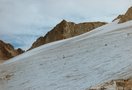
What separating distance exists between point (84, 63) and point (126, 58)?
8.27ft

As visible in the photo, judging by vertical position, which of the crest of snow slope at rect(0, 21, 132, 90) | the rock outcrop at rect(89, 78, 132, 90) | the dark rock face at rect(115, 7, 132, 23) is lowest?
the rock outcrop at rect(89, 78, 132, 90)

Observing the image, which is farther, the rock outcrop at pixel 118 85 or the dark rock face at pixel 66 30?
the dark rock face at pixel 66 30

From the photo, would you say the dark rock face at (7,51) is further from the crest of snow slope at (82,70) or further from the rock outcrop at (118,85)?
the rock outcrop at (118,85)

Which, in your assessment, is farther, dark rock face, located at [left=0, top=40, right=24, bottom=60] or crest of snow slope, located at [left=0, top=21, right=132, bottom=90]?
dark rock face, located at [left=0, top=40, right=24, bottom=60]

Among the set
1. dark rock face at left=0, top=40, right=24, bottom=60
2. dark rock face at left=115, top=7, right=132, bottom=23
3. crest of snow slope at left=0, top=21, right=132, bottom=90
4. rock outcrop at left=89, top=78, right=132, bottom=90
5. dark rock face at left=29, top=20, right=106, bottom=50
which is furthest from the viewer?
dark rock face at left=0, top=40, right=24, bottom=60

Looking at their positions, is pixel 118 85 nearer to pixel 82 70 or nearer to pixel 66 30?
pixel 82 70

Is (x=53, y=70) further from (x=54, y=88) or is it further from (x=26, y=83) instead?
(x=54, y=88)

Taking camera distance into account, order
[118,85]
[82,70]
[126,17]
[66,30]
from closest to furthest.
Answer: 1. [118,85]
2. [82,70]
3. [126,17]
4. [66,30]

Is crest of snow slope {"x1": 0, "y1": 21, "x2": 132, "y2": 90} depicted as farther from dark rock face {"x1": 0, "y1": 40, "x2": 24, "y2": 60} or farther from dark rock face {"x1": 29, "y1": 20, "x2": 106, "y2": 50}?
dark rock face {"x1": 0, "y1": 40, "x2": 24, "y2": 60}

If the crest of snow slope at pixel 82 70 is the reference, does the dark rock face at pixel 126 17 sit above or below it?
above

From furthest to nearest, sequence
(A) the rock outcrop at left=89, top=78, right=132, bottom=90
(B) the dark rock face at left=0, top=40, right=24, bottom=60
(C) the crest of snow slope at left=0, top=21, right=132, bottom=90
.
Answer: (B) the dark rock face at left=0, top=40, right=24, bottom=60 < (C) the crest of snow slope at left=0, top=21, right=132, bottom=90 < (A) the rock outcrop at left=89, top=78, right=132, bottom=90

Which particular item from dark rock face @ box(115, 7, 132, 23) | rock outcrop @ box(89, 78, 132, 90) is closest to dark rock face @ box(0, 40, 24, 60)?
dark rock face @ box(115, 7, 132, 23)

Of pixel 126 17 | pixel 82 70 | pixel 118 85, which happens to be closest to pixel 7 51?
pixel 126 17

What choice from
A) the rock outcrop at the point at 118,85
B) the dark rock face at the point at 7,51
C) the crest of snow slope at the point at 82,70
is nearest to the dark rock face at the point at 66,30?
the dark rock face at the point at 7,51
